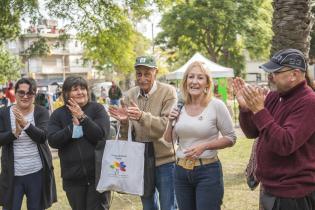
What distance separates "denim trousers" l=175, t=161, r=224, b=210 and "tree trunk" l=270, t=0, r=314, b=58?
2.51 metres

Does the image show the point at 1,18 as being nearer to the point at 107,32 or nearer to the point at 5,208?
the point at 107,32

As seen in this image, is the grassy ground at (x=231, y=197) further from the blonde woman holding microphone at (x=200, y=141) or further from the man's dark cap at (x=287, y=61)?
the man's dark cap at (x=287, y=61)

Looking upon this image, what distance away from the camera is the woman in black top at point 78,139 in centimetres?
392

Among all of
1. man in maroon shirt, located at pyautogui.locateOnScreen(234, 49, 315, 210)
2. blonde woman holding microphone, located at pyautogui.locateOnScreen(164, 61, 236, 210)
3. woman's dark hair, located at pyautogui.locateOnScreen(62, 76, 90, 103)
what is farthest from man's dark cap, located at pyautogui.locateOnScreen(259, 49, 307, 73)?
woman's dark hair, located at pyautogui.locateOnScreen(62, 76, 90, 103)

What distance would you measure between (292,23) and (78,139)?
301 centimetres

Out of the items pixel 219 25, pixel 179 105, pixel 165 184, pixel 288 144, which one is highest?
pixel 219 25

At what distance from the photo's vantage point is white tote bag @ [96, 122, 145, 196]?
385cm

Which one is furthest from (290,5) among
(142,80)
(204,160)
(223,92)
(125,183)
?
(223,92)

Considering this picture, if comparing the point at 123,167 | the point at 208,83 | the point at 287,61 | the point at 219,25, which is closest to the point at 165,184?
the point at 123,167

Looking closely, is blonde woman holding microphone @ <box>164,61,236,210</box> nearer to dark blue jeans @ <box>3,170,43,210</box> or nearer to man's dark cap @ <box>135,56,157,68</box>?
man's dark cap @ <box>135,56,157,68</box>

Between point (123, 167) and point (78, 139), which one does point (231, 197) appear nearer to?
point (123, 167)

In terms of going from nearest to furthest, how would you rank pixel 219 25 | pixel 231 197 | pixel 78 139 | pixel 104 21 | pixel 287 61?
1. pixel 287 61
2. pixel 78 139
3. pixel 231 197
4. pixel 104 21
5. pixel 219 25

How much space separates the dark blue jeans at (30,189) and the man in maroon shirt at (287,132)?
2463 mm

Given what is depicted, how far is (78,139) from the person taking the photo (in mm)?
3994
